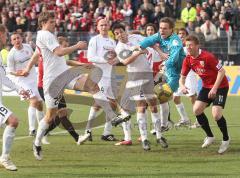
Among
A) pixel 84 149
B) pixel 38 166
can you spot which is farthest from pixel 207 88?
pixel 38 166

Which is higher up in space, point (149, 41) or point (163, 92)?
point (149, 41)

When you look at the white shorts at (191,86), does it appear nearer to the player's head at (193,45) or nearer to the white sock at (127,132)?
the white sock at (127,132)

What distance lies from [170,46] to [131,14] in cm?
1943

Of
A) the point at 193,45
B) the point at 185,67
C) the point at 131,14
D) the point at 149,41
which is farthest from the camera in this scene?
the point at 131,14

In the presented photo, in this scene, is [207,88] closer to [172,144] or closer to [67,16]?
[172,144]

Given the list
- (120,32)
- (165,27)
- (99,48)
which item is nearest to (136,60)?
(120,32)

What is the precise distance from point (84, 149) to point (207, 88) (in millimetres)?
2569

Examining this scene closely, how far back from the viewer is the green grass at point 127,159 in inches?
422

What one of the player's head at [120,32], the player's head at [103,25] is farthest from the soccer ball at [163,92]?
the player's head at [103,25]

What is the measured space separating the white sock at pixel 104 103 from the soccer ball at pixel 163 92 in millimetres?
1238

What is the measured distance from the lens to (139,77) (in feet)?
46.7

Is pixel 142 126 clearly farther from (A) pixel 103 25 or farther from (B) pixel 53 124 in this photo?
(A) pixel 103 25

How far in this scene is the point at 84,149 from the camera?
1355cm

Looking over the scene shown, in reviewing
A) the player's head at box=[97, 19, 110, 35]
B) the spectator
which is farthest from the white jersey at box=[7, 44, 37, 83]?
the spectator
